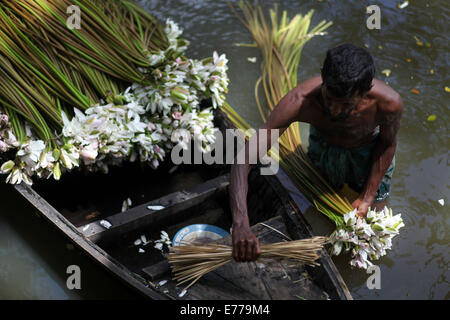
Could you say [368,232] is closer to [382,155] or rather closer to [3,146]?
[382,155]

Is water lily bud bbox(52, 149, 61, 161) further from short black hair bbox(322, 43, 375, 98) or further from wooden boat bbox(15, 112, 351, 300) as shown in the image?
short black hair bbox(322, 43, 375, 98)

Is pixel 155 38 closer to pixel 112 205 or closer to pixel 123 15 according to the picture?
pixel 123 15

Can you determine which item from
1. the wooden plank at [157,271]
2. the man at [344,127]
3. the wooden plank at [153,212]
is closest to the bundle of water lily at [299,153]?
the man at [344,127]

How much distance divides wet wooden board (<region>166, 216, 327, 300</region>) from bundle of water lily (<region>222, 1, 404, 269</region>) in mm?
247

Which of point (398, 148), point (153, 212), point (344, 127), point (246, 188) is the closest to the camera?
point (246, 188)

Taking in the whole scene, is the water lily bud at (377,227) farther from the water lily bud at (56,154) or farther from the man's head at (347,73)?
the water lily bud at (56,154)

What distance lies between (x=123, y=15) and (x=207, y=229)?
1.35 meters

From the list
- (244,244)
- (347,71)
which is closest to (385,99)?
(347,71)

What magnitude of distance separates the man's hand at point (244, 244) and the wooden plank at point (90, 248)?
37 cm

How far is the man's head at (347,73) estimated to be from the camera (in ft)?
6.66

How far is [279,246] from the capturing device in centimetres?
→ 227

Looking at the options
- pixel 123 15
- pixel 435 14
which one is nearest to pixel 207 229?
pixel 123 15

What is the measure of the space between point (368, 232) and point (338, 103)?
0.62 metres

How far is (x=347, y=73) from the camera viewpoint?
2.03 metres
